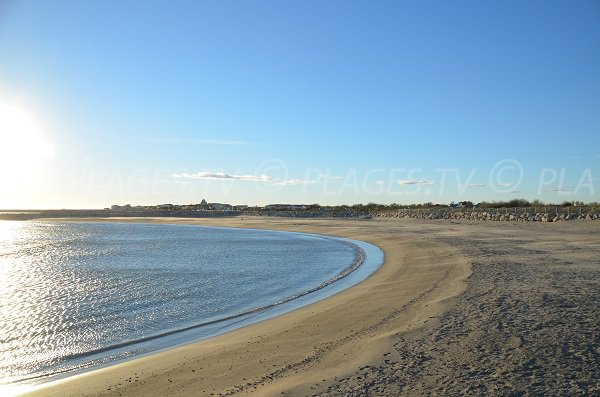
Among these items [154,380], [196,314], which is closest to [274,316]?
[196,314]

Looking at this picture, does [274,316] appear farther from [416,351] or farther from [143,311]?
[416,351]

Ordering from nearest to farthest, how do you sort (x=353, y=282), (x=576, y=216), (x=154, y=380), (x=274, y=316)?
1. (x=154, y=380)
2. (x=274, y=316)
3. (x=353, y=282)
4. (x=576, y=216)

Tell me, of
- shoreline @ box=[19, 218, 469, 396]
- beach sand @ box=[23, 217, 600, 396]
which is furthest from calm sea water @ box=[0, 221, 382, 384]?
beach sand @ box=[23, 217, 600, 396]

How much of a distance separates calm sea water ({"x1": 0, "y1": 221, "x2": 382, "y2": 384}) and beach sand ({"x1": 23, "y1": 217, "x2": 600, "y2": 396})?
1168 mm

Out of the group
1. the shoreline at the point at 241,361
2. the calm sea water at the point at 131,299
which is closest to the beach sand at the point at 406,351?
the shoreline at the point at 241,361

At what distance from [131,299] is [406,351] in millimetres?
9550

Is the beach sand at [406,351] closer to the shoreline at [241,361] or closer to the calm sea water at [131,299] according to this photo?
the shoreline at [241,361]

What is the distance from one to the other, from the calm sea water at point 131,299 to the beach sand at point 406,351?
117 cm

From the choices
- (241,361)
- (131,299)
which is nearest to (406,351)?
(241,361)

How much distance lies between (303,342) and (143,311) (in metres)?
5.73

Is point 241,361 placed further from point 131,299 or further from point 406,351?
point 131,299

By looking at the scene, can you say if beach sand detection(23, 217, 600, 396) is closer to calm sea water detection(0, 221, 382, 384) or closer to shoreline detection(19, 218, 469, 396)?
shoreline detection(19, 218, 469, 396)

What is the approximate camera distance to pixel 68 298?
14.3m

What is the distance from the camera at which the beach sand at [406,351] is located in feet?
19.1
